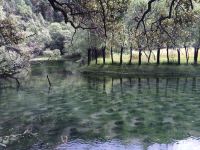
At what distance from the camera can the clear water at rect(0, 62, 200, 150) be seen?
120 ft

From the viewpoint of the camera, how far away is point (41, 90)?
72.8 m

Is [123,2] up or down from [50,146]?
up

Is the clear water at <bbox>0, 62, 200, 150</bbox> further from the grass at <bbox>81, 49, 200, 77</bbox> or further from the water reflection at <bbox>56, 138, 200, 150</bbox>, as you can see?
the grass at <bbox>81, 49, 200, 77</bbox>

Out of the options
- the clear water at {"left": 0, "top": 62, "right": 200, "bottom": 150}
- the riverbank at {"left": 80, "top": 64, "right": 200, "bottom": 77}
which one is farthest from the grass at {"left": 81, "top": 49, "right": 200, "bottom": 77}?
the clear water at {"left": 0, "top": 62, "right": 200, "bottom": 150}

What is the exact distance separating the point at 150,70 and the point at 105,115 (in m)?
45.3

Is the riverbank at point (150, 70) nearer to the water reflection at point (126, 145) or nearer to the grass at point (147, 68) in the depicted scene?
the grass at point (147, 68)

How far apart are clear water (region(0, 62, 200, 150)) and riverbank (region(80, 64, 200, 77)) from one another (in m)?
8.42

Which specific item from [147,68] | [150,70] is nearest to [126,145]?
[150,70]

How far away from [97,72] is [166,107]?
49.5 m

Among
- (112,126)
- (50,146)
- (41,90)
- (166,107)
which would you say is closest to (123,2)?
(50,146)

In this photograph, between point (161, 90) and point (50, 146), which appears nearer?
point (50, 146)

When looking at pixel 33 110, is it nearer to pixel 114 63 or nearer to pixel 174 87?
pixel 174 87

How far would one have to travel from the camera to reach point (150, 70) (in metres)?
92.3

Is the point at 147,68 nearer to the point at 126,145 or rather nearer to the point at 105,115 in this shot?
the point at 105,115
